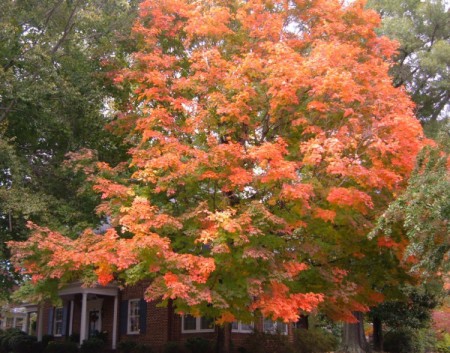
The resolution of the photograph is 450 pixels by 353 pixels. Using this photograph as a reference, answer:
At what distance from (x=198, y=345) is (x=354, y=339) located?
6.44 m

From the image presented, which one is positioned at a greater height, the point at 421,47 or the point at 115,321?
the point at 421,47

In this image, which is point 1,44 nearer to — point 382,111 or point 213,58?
point 213,58

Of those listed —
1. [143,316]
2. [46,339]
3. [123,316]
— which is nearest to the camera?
[143,316]

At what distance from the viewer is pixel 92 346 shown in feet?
70.4

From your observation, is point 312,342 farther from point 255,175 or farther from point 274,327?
point 255,175

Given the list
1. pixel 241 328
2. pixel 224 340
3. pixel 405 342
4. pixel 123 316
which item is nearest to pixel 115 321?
pixel 123 316

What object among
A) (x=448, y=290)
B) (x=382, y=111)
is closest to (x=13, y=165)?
(x=382, y=111)

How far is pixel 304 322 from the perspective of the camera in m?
28.5

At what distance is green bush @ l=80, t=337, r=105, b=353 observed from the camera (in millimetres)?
21453

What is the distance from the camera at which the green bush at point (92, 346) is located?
2145cm

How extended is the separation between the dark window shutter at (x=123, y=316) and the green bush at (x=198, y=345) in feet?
14.3

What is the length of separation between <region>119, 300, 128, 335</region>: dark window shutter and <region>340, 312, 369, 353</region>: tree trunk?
31.8 ft

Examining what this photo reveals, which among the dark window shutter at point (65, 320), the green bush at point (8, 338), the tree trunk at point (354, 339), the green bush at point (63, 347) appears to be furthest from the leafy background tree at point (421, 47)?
the green bush at point (8, 338)

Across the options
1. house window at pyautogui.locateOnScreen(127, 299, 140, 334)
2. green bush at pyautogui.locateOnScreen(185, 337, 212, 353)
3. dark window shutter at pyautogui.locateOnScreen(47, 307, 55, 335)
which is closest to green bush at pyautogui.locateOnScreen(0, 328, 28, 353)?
dark window shutter at pyautogui.locateOnScreen(47, 307, 55, 335)
